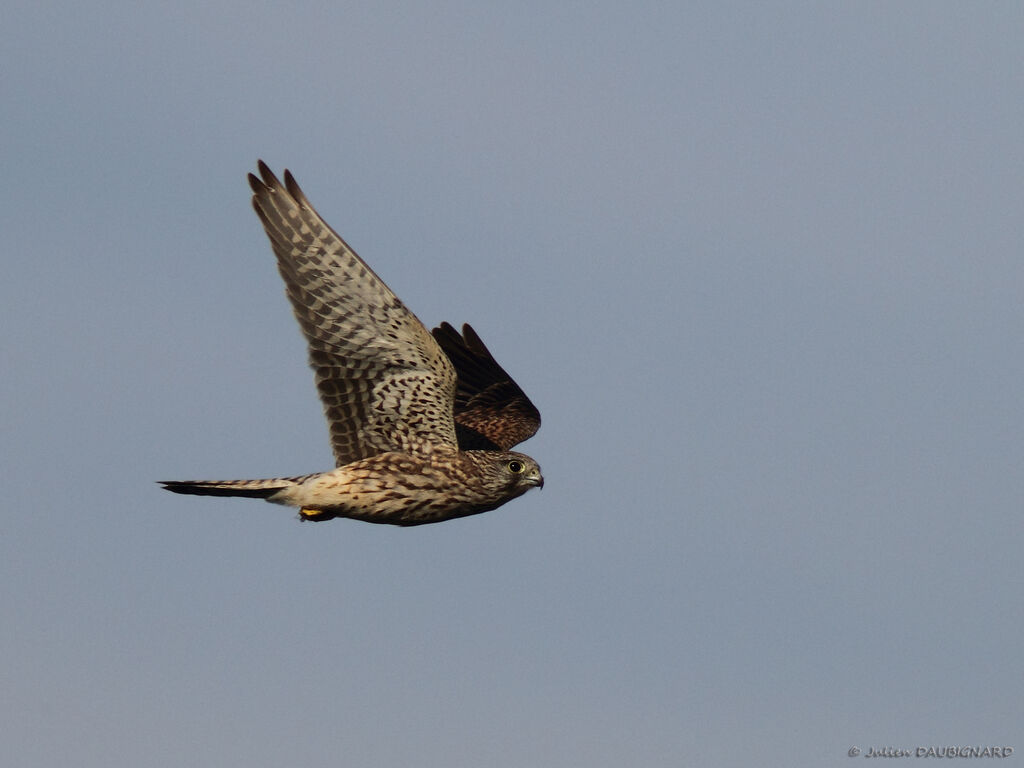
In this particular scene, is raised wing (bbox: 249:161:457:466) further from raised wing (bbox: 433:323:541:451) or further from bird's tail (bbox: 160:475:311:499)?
raised wing (bbox: 433:323:541:451)

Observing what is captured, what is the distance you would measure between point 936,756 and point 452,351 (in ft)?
23.5

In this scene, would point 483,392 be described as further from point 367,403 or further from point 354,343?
point 354,343

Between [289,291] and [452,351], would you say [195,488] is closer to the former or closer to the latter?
[289,291]

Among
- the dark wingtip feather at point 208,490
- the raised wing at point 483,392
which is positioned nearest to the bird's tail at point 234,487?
the dark wingtip feather at point 208,490

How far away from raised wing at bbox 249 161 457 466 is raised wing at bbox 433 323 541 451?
2341 millimetres

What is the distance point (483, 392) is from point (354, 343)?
3437 millimetres

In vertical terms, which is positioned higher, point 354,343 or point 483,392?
point 354,343

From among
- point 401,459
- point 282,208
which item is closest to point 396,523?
point 401,459

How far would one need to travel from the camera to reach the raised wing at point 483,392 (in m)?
18.1

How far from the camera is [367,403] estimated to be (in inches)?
612

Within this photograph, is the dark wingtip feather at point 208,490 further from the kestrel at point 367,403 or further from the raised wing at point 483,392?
the raised wing at point 483,392

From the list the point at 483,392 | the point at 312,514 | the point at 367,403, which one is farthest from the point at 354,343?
the point at 483,392

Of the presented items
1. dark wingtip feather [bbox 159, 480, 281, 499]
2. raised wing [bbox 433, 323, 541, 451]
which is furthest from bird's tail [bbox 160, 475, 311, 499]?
raised wing [bbox 433, 323, 541, 451]

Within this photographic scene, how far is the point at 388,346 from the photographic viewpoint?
15.2m
